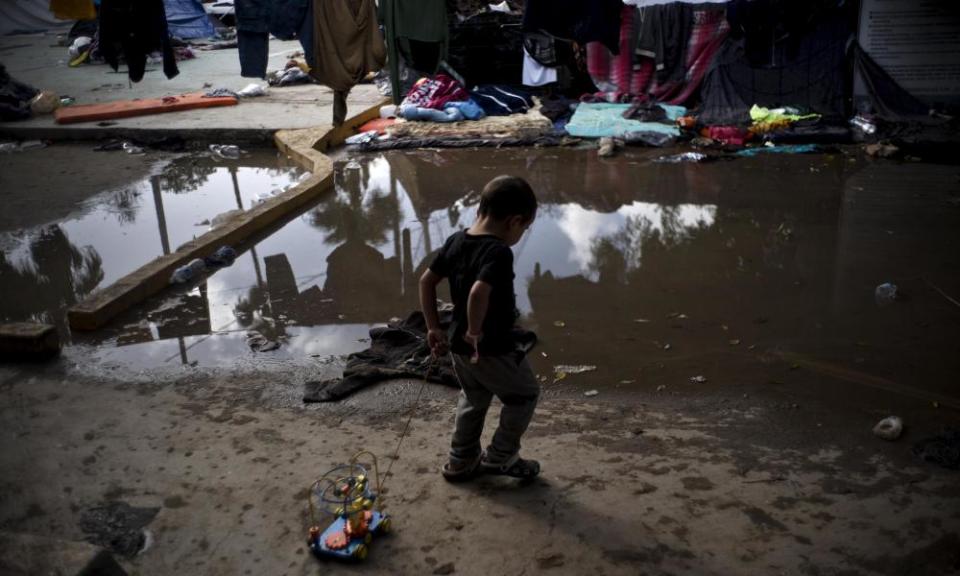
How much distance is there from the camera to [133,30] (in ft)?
30.9

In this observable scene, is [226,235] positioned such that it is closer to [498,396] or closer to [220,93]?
[498,396]

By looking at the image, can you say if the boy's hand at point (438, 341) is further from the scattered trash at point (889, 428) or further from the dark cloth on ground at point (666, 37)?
the dark cloth on ground at point (666, 37)

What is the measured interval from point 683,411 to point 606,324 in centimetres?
127

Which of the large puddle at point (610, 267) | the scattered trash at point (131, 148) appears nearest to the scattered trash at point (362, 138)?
the large puddle at point (610, 267)

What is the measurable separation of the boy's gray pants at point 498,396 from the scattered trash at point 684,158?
731 centimetres

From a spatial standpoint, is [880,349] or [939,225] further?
[939,225]

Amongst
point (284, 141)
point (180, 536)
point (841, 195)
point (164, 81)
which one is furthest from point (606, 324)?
point (164, 81)

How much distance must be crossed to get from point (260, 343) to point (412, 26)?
5.54m

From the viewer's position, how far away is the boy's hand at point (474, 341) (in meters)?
2.96

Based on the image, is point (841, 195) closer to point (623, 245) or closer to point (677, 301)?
point (623, 245)

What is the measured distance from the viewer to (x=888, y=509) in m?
3.01

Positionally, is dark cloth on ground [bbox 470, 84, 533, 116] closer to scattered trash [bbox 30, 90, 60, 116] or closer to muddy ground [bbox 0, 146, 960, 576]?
scattered trash [bbox 30, 90, 60, 116]

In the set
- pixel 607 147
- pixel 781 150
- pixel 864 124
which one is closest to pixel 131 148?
pixel 607 147

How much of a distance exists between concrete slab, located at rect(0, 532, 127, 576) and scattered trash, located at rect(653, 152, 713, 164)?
28.5 ft
